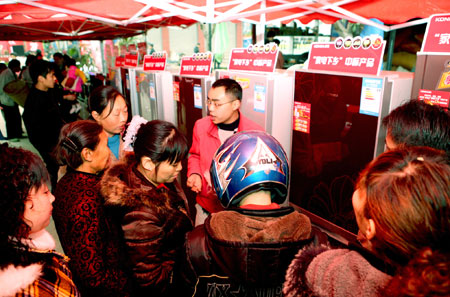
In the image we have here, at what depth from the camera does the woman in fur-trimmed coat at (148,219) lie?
1.38 meters

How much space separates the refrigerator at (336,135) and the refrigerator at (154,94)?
2272 millimetres

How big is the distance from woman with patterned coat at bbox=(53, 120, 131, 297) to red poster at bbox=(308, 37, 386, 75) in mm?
2127

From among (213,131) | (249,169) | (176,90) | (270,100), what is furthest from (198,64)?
(249,169)

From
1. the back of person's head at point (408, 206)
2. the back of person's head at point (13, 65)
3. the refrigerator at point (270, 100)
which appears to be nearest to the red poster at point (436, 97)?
the refrigerator at point (270, 100)

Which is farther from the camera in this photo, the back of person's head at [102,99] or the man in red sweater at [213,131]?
the back of person's head at [102,99]

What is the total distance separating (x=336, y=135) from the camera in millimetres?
2852

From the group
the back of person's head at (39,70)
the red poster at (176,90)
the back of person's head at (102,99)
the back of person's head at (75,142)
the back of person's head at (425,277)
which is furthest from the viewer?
the red poster at (176,90)

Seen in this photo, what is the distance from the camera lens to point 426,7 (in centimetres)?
357

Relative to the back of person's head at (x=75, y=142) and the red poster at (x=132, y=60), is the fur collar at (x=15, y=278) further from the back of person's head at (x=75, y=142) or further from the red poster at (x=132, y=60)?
the red poster at (x=132, y=60)

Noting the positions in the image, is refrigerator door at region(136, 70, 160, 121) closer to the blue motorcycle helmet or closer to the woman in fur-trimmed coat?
the woman in fur-trimmed coat

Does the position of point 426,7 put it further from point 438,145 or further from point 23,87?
point 23,87

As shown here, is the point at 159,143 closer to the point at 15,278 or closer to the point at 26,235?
the point at 26,235

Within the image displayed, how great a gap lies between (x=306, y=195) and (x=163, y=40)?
19.4 meters

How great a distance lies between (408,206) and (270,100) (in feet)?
8.09
